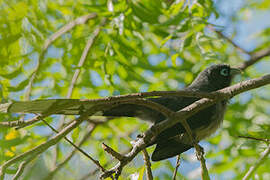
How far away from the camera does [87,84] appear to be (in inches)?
232

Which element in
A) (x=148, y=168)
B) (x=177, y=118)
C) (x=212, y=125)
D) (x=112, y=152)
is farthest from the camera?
(x=212, y=125)

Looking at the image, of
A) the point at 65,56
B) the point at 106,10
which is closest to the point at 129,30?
the point at 106,10

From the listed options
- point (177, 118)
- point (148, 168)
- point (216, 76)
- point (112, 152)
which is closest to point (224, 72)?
point (216, 76)

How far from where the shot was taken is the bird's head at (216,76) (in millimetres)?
5242

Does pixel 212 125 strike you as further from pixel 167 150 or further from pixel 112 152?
pixel 112 152

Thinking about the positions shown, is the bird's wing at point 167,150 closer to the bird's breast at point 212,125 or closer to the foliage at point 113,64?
the foliage at point 113,64

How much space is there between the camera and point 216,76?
17.5ft

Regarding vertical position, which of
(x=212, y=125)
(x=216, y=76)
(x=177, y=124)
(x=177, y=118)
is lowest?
(x=177, y=118)

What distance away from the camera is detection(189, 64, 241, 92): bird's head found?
5242 millimetres

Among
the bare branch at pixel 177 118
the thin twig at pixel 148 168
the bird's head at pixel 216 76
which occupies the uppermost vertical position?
the bird's head at pixel 216 76

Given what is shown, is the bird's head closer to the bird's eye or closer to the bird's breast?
the bird's eye

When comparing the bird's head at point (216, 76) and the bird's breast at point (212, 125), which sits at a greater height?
the bird's head at point (216, 76)

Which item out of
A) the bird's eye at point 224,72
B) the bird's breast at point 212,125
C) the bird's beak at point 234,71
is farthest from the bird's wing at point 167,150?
the bird's beak at point 234,71

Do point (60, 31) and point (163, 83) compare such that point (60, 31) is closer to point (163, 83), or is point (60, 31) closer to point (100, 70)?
point (100, 70)
